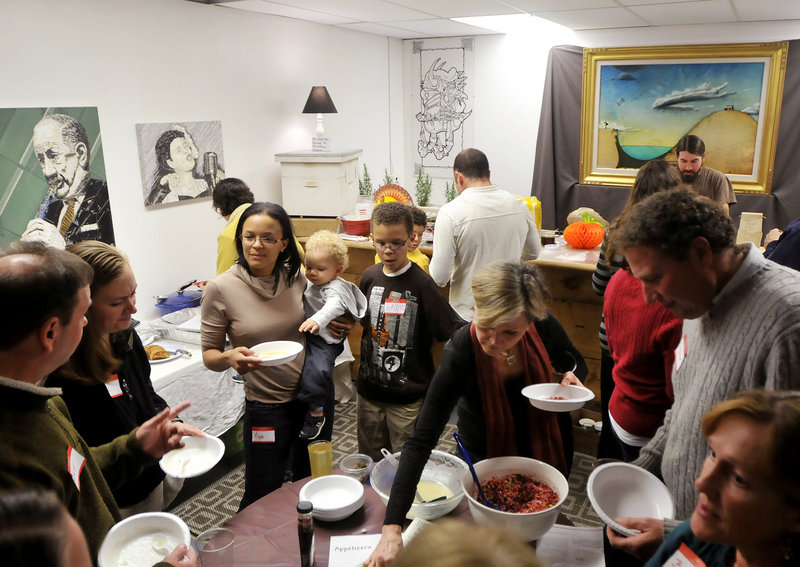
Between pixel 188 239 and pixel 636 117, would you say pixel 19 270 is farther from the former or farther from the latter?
pixel 636 117

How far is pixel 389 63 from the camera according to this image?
7.07 meters

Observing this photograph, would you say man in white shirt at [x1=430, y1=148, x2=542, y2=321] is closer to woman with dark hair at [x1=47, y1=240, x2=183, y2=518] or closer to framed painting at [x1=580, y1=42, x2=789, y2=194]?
woman with dark hair at [x1=47, y1=240, x2=183, y2=518]

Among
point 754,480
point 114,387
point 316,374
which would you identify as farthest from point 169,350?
point 754,480

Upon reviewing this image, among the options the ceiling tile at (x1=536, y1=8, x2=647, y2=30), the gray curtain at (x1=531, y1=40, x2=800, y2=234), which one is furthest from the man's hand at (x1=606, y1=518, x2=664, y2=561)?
the gray curtain at (x1=531, y1=40, x2=800, y2=234)

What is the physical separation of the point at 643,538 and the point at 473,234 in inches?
84.3

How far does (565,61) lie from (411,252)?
4.09 metres

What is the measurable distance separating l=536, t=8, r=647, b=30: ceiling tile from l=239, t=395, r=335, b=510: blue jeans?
166 inches

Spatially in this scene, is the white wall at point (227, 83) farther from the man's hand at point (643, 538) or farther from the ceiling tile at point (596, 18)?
the man's hand at point (643, 538)

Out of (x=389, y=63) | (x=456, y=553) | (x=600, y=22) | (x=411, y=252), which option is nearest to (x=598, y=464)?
(x=456, y=553)

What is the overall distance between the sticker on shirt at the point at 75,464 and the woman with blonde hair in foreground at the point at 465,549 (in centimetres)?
90

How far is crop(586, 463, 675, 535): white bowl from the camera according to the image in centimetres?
149

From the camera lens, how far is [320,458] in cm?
190

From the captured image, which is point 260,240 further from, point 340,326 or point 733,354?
point 733,354

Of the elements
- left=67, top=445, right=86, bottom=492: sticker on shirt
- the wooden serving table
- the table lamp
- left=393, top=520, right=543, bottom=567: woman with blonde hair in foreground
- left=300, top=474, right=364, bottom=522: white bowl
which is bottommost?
the wooden serving table
